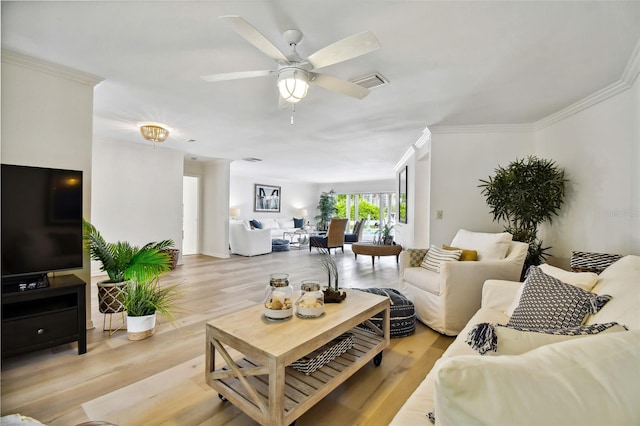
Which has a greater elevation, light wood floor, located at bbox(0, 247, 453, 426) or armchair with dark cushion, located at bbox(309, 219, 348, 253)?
armchair with dark cushion, located at bbox(309, 219, 348, 253)

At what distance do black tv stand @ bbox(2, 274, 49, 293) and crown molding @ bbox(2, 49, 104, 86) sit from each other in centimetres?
169

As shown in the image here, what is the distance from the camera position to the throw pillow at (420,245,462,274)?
2.94 meters

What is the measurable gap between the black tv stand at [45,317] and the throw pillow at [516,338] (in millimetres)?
2735

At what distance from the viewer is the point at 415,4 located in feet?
5.27

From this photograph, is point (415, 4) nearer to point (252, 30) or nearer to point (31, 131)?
point (252, 30)

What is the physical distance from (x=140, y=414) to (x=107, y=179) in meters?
4.32

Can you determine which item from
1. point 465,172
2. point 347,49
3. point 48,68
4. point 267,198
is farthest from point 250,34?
point 267,198

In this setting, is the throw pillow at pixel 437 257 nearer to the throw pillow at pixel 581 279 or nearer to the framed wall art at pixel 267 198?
the throw pillow at pixel 581 279

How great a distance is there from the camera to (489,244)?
293 cm

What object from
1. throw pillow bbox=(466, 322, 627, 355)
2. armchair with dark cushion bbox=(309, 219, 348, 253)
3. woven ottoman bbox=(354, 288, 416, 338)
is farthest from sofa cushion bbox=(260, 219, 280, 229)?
throw pillow bbox=(466, 322, 627, 355)

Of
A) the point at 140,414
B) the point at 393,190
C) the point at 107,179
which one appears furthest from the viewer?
the point at 393,190

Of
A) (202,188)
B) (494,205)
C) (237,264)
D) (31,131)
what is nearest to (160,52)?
(31,131)

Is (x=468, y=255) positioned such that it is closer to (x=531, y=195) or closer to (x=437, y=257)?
(x=437, y=257)

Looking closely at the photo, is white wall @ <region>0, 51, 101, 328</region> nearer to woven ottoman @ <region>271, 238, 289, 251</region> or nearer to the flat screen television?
the flat screen television
